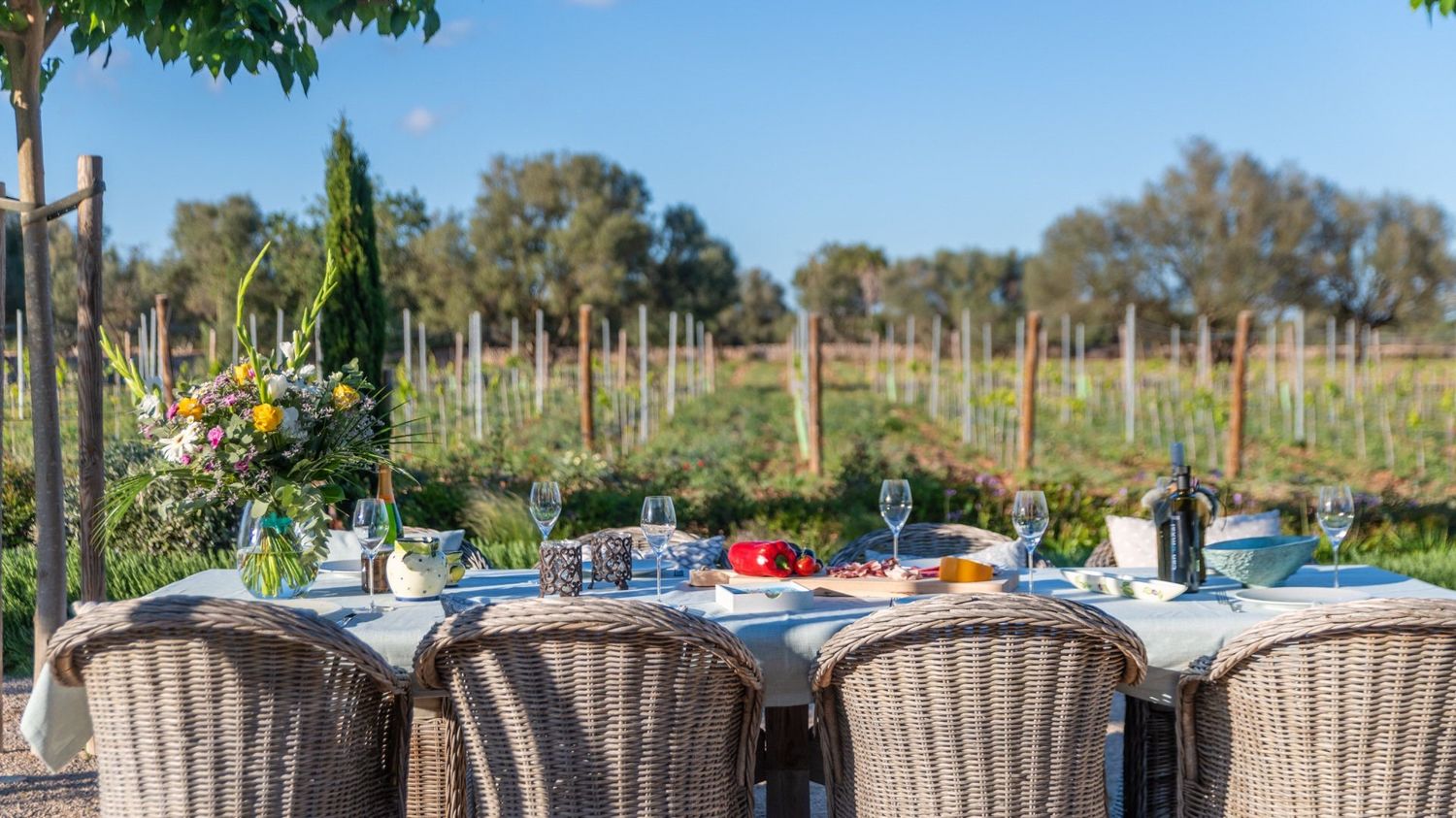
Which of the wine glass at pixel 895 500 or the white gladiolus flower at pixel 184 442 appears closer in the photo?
the white gladiolus flower at pixel 184 442

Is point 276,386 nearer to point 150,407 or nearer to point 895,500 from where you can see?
point 150,407

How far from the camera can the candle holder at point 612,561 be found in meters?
2.97

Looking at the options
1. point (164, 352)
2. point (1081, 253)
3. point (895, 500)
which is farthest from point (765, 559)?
Result: point (1081, 253)

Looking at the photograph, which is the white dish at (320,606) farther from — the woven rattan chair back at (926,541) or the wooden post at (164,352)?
the wooden post at (164,352)

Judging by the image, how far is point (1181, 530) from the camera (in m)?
2.84

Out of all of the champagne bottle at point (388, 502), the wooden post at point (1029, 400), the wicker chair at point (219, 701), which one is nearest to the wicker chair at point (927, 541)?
the champagne bottle at point (388, 502)

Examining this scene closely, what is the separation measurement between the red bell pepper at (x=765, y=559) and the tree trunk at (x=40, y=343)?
2.01m

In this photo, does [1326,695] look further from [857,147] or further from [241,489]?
[857,147]

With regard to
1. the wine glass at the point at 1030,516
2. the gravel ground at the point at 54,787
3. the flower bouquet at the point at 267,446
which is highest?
the flower bouquet at the point at 267,446

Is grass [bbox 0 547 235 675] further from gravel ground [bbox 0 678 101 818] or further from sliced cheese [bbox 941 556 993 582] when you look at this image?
sliced cheese [bbox 941 556 993 582]

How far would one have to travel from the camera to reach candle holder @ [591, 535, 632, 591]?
2969mm

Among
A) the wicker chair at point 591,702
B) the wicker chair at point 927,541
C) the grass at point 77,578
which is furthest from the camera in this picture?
the grass at point 77,578

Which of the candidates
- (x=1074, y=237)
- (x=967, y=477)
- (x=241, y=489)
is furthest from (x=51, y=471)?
(x=1074, y=237)

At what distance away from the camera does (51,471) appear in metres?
3.55
